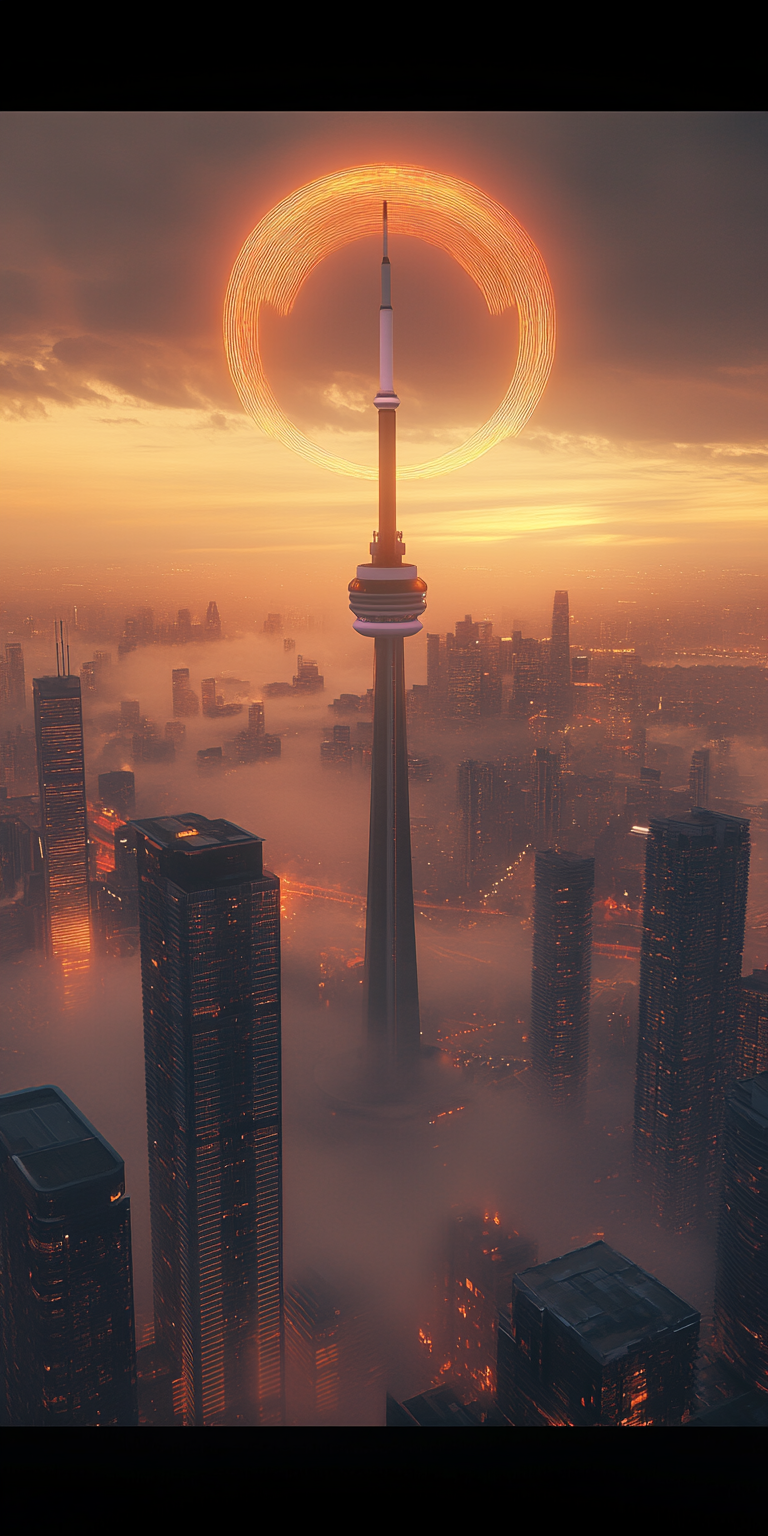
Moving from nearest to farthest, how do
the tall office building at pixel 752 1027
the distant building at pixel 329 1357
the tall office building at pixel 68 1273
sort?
the tall office building at pixel 68 1273, the distant building at pixel 329 1357, the tall office building at pixel 752 1027

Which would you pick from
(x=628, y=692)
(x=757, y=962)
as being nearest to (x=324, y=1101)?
(x=757, y=962)

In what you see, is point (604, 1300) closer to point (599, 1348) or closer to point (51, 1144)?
Result: point (599, 1348)

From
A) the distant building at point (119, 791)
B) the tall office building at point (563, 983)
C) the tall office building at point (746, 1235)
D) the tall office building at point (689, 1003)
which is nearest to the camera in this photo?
the tall office building at point (746, 1235)

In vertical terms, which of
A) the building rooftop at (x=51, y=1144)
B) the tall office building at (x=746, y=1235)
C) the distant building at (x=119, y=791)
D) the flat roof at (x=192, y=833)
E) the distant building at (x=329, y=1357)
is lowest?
the distant building at (x=329, y=1357)

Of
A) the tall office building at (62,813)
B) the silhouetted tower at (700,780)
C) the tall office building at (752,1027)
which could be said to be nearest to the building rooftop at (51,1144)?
the tall office building at (752,1027)

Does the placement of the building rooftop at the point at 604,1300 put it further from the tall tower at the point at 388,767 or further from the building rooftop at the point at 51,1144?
the tall tower at the point at 388,767

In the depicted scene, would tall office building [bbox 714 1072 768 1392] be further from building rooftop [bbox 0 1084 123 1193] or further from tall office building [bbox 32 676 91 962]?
tall office building [bbox 32 676 91 962]
